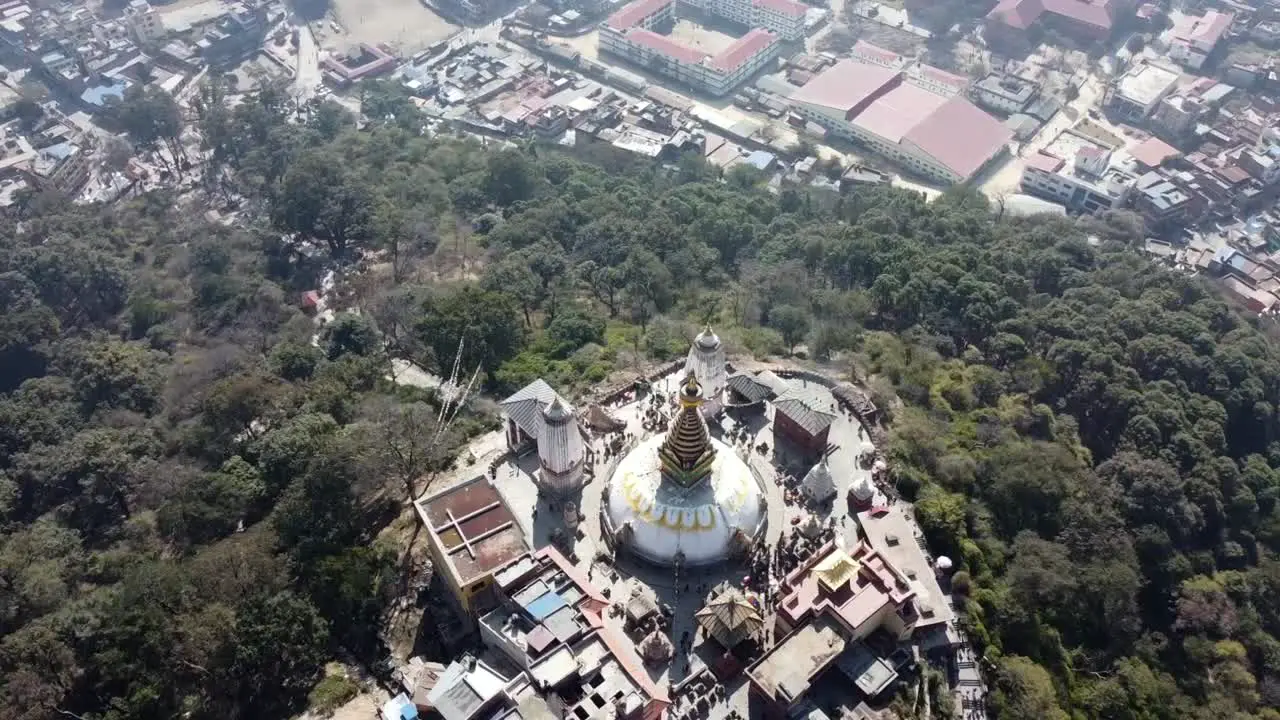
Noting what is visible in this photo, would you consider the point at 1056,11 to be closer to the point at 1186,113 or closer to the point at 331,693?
the point at 1186,113

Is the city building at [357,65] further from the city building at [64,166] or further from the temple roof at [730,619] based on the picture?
the temple roof at [730,619]

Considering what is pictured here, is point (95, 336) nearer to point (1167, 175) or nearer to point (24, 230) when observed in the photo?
point (24, 230)

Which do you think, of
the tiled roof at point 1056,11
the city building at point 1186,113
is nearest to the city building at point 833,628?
the city building at point 1186,113

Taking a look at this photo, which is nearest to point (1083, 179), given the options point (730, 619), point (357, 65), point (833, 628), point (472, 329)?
point (472, 329)

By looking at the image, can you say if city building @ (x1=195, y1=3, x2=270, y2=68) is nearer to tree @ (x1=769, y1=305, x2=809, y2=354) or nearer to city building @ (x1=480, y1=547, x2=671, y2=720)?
tree @ (x1=769, y1=305, x2=809, y2=354)

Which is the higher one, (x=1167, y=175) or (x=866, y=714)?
(x=866, y=714)

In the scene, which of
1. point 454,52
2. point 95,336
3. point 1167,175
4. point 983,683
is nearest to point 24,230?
point 95,336

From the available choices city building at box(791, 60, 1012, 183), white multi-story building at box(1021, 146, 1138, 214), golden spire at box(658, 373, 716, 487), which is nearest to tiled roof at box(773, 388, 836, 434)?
golden spire at box(658, 373, 716, 487)
